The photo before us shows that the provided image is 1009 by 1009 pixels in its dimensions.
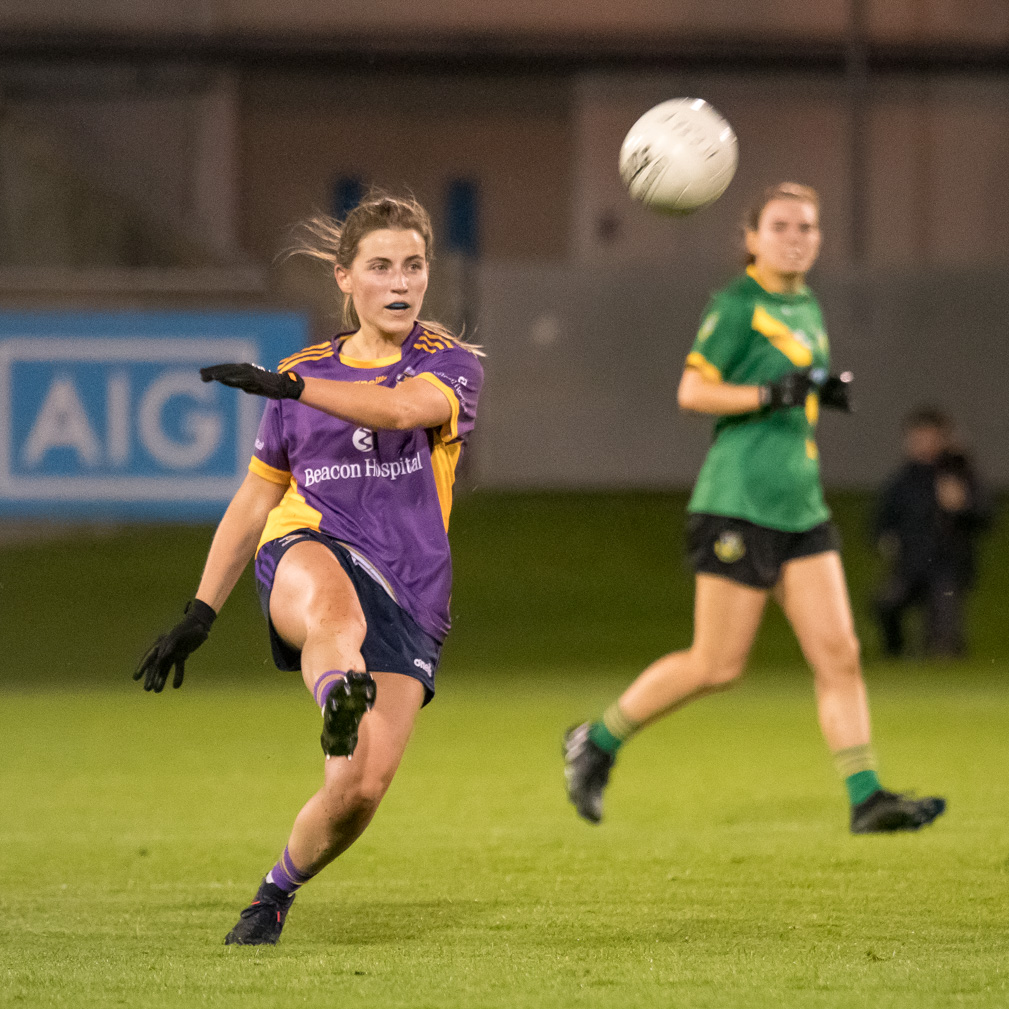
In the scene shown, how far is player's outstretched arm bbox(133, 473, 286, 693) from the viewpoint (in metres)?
5.14

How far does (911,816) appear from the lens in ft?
22.2

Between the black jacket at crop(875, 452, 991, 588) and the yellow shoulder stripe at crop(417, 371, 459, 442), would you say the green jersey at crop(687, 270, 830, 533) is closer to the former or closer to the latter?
the yellow shoulder stripe at crop(417, 371, 459, 442)

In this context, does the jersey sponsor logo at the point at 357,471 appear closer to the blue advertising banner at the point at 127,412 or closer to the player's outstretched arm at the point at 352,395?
the player's outstretched arm at the point at 352,395

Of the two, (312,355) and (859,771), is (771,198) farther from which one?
(312,355)

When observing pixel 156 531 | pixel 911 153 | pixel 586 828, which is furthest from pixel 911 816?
pixel 911 153

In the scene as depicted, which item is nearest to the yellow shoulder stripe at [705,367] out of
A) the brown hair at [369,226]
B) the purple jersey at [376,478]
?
the brown hair at [369,226]

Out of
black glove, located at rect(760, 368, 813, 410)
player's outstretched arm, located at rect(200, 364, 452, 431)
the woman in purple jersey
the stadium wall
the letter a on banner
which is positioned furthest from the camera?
the stadium wall

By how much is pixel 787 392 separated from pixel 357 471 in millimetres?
2282

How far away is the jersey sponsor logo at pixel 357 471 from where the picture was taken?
518cm

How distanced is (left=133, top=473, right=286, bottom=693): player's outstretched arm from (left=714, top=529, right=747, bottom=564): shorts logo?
7.38 feet

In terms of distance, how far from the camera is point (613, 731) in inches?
291

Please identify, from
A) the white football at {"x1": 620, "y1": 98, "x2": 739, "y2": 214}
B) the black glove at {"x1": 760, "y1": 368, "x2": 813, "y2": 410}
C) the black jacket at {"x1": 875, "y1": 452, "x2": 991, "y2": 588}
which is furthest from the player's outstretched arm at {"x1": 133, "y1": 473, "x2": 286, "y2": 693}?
the black jacket at {"x1": 875, "y1": 452, "x2": 991, "y2": 588}

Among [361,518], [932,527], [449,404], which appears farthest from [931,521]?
[361,518]

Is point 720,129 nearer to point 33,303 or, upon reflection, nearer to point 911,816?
point 911,816
